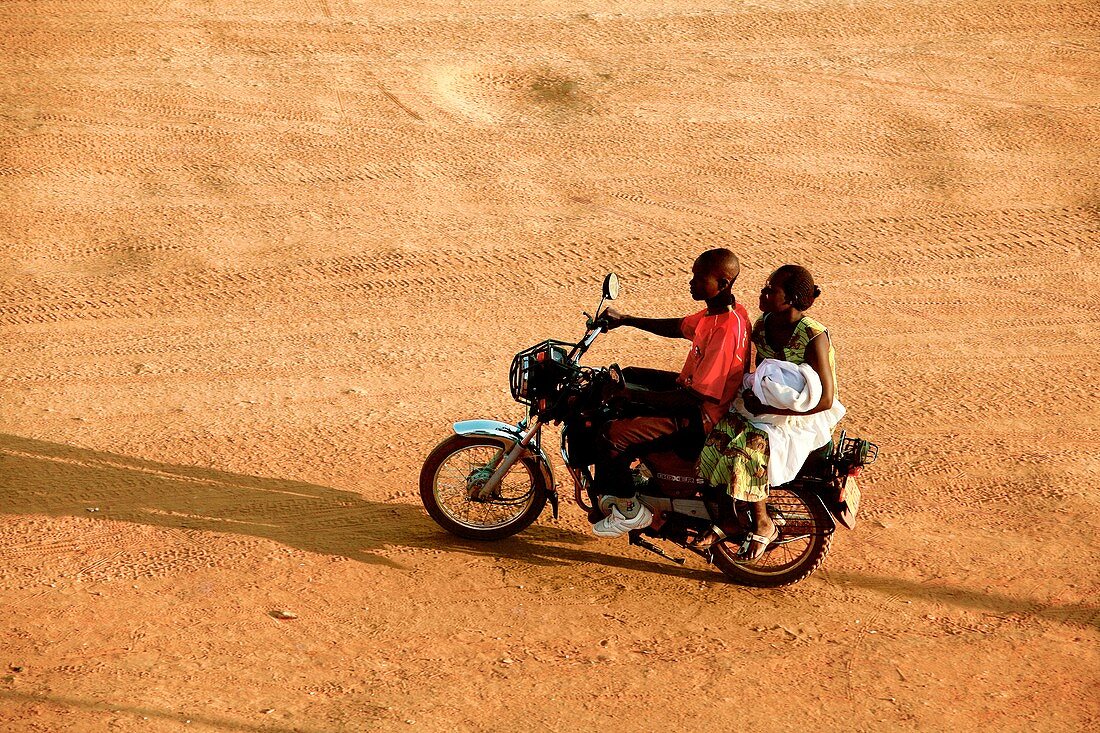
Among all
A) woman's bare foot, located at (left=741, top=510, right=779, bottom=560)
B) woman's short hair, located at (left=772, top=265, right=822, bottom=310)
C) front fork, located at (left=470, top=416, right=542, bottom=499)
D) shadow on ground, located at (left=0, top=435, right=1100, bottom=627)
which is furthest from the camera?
shadow on ground, located at (left=0, top=435, right=1100, bottom=627)

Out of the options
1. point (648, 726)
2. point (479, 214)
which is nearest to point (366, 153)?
point (479, 214)

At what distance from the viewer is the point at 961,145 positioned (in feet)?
40.9

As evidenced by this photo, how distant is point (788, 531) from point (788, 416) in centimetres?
80

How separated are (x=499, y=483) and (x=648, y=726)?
1711mm

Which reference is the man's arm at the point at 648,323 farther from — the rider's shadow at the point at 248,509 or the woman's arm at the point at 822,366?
the rider's shadow at the point at 248,509

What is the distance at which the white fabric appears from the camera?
5.50 metres

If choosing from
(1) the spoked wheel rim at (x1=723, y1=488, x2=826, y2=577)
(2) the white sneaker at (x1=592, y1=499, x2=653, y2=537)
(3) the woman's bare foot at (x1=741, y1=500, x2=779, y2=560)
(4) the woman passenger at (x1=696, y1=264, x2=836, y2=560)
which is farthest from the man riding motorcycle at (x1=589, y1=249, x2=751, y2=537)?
(1) the spoked wheel rim at (x1=723, y1=488, x2=826, y2=577)

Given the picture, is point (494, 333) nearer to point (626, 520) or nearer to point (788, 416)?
point (626, 520)

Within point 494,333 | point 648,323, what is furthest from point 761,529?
point 494,333

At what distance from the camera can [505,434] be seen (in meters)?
6.19

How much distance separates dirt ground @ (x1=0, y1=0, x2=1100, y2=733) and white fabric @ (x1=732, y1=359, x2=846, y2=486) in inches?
37.4

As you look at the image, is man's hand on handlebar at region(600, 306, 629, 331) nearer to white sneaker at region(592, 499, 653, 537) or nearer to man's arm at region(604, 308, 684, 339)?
man's arm at region(604, 308, 684, 339)

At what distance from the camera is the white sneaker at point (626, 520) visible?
20.1 ft

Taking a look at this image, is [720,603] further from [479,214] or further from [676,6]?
[676,6]
